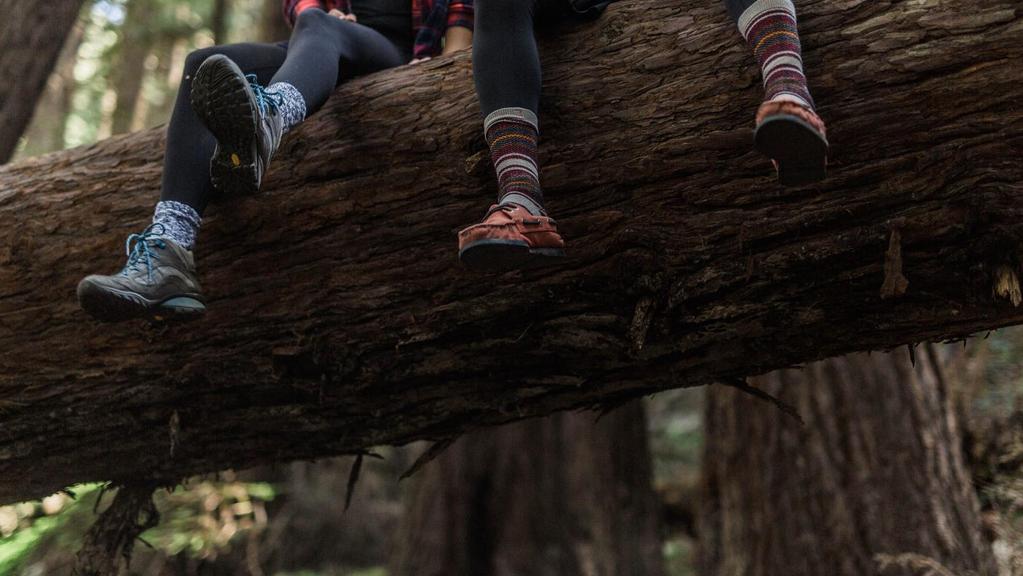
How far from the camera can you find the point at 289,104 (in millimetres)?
2357

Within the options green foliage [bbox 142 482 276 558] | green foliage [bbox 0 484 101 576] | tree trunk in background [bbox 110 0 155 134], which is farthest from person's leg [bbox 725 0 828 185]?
tree trunk in background [bbox 110 0 155 134]

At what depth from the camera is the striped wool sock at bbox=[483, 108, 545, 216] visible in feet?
7.27

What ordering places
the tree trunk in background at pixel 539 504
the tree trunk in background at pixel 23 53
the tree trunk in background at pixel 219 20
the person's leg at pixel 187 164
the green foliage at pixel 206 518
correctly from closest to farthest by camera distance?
the person's leg at pixel 187 164
the tree trunk in background at pixel 23 53
the green foliage at pixel 206 518
the tree trunk in background at pixel 539 504
the tree trunk in background at pixel 219 20

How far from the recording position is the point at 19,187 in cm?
315

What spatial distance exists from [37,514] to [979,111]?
4.91 meters

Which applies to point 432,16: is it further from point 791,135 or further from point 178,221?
point 791,135

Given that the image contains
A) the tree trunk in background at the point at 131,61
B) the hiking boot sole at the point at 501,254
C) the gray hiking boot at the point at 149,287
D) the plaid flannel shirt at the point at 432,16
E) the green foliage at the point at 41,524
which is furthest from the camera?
the tree trunk in background at the point at 131,61

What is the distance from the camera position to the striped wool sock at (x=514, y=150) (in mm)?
2215

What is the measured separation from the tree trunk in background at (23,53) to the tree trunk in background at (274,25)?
1.91m

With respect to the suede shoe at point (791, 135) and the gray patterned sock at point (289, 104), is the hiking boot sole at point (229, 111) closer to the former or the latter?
the gray patterned sock at point (289, 104)

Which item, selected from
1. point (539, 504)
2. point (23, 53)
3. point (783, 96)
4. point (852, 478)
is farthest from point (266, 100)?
point (539, 504)

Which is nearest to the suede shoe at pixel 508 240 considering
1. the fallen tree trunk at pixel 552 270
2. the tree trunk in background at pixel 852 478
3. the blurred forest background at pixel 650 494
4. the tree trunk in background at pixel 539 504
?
the fallen tree trunk at pixel 552 270

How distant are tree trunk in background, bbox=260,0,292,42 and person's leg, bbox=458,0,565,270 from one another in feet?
13.6

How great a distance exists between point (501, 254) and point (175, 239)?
3.47 feet
